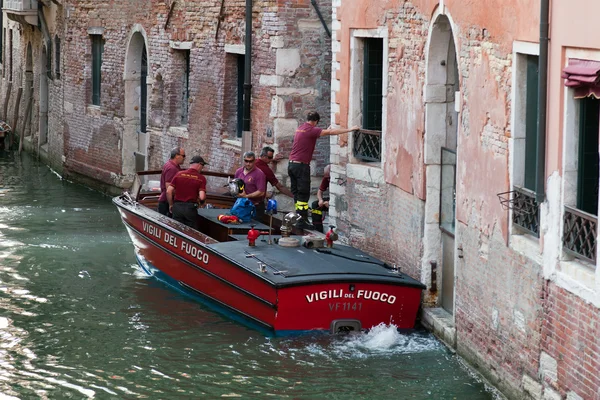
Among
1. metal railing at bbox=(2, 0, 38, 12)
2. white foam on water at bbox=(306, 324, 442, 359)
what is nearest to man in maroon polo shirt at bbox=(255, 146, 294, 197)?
white foam on water at bbox=(306, 324, 442, 359)

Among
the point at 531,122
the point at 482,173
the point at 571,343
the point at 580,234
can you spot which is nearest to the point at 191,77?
the point at 482,173

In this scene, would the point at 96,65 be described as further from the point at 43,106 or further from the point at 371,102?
the point at 371,102

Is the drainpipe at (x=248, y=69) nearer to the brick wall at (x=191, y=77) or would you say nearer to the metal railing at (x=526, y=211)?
the brick wall at (x=191, y=77)

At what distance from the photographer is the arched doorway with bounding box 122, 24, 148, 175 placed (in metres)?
21.4

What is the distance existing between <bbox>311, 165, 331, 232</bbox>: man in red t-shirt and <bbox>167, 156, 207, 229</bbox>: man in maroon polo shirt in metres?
1.42

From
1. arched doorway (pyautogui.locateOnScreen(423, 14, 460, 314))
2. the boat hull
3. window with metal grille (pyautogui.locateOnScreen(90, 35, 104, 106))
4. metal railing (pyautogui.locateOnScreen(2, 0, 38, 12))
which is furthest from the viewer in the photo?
metal railing (pyautogui.locateOnScreen(2, 0, 38, 12))

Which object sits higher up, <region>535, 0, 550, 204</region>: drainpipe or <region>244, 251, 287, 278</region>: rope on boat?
<region>535, 0, 550, 204</region>: drainpipe

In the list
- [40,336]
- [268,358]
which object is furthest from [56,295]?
[268,358]

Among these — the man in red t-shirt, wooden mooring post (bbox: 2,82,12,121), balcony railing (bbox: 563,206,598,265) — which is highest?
wooden mooring post (bbox: 2,82,12,121)

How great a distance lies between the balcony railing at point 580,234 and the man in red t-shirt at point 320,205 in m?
6.12

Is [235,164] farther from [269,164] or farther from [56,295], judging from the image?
[56,295]

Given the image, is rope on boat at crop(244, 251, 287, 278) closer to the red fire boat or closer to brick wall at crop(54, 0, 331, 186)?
the red fire boat

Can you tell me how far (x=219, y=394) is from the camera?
9602 millimetres

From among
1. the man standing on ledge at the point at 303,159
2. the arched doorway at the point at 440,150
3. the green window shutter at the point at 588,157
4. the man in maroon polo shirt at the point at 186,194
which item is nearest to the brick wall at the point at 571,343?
the green window shutter at the point at 588,157
